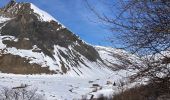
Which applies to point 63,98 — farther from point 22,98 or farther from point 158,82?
point 158,82

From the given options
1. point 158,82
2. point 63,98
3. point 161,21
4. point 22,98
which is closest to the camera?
point 161,21

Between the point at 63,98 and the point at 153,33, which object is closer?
the point at 153,33

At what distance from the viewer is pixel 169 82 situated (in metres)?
6.82

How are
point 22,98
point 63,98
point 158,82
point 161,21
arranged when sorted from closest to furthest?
point 161,21 < point 158,82 < point 22,98 < point 63,98

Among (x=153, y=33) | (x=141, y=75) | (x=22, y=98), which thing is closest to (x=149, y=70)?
(x=141, y=75)

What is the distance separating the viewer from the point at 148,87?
290 inches

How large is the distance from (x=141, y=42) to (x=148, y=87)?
101cm

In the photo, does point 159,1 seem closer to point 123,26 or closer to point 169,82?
point 123,26

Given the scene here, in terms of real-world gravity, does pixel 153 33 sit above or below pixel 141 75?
above

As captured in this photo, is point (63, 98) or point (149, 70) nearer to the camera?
point (149, 70)

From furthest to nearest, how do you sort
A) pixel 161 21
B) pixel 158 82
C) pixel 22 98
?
pixel 22 98
pixel 158 82
pixel 161 21

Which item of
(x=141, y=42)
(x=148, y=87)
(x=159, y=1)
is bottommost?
(x=148, y=87)

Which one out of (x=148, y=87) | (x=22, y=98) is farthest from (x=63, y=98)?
(x=148, y=87)

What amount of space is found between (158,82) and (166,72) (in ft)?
0.65
